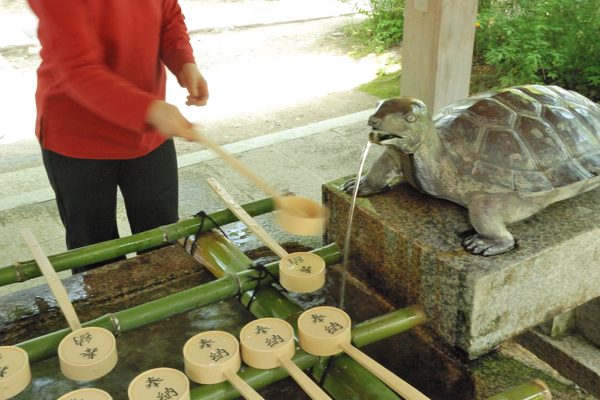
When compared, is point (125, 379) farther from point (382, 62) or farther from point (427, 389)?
point (382, 62)

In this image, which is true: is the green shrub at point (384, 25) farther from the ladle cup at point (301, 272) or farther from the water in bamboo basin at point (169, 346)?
the ladle cup at point (301, 272)

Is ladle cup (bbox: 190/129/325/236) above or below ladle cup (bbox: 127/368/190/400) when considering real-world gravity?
above

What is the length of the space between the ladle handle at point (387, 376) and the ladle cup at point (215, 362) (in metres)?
0.29

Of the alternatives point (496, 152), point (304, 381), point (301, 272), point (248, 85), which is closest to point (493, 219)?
point (496, 152)

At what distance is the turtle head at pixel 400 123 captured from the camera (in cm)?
171

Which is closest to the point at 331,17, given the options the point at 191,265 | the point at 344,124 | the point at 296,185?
the point at 344,124

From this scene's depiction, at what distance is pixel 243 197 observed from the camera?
3.98 m

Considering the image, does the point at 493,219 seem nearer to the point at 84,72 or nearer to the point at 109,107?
the point at 109,107

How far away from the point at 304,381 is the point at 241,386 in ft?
0.51

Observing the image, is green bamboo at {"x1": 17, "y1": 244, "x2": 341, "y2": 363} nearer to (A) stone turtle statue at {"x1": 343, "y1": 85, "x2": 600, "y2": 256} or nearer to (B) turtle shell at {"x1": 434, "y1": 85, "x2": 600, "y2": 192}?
(A) stone turtle statue at {"x1": 343, "y1": 85, "x2": 600, "y2": 256}

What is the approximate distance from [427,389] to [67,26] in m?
1.58

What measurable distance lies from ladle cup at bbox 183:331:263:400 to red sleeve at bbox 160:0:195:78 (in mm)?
1182

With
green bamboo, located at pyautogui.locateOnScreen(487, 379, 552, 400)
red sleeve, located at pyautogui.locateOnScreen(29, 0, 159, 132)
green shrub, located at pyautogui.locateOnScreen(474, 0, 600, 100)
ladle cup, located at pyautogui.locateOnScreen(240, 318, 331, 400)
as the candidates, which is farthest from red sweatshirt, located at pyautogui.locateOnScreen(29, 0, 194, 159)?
green shrub, located at pyautogui.locateOnScreen(474, 0, 600, 100)

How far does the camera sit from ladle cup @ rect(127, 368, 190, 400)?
135cm
